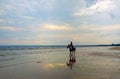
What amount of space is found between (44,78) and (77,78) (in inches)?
89.9

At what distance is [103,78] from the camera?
44.1ft

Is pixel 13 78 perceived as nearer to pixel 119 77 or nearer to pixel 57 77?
pixel 57 77

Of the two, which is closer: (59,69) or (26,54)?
(59,69)

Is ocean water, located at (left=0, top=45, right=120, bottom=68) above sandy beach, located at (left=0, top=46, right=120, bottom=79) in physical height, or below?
above

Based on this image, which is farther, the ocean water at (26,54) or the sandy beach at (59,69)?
the ocean water at (26,54)

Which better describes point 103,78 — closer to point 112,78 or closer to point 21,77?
point 112,78

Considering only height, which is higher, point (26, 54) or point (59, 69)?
point (26, 54)

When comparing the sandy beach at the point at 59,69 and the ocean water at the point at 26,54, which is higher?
the ocean water at the point at 26,54

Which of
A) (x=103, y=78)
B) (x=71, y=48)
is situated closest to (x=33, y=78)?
(x=103, y=78)

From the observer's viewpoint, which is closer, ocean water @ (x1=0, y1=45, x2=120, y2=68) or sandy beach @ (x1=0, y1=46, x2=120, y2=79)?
sandy beach @ (x1=0, y1=46, x2=120, y2=79)

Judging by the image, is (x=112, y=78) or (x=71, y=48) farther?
(x=71, y=48)

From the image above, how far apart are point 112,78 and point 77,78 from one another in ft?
7.93

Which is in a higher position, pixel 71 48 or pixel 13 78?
pixel 71 48

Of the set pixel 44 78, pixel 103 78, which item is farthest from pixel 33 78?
pixel 103 78
